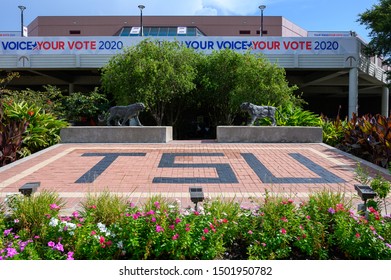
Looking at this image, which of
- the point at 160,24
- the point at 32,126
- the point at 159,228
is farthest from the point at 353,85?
the point at 160,24

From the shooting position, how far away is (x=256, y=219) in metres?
4.25

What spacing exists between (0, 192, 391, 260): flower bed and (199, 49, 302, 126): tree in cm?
1236

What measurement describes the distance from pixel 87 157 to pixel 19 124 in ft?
7.70

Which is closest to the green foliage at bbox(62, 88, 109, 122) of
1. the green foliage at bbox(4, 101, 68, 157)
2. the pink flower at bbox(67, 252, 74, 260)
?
the green foliage at bbox(4, 101, 68, 157)

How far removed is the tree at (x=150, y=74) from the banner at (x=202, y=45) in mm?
5323

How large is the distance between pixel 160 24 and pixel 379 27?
32.5 m

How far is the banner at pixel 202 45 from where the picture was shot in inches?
904

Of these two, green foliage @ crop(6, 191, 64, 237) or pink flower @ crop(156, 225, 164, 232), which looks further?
green foliage @ crop(6, 191, 64, 237)

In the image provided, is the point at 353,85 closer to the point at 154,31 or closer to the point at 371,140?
the point at 371,140

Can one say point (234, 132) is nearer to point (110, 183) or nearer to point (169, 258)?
point (110, 183)

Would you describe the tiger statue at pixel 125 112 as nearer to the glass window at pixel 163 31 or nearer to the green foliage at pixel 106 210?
the green foliage at pixel 106 210

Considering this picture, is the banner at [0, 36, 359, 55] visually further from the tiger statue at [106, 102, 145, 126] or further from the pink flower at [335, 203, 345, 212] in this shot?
the pink flower at [335, 203, 345, 212]

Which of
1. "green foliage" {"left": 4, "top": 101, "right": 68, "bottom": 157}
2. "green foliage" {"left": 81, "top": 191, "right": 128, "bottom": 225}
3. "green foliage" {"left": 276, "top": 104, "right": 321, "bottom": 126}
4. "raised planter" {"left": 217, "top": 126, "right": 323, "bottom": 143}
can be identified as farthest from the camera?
"green foliage" {"left": 276, "top": 104, "right": 321, "bottom": 126}

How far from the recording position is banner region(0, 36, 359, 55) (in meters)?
23.0
